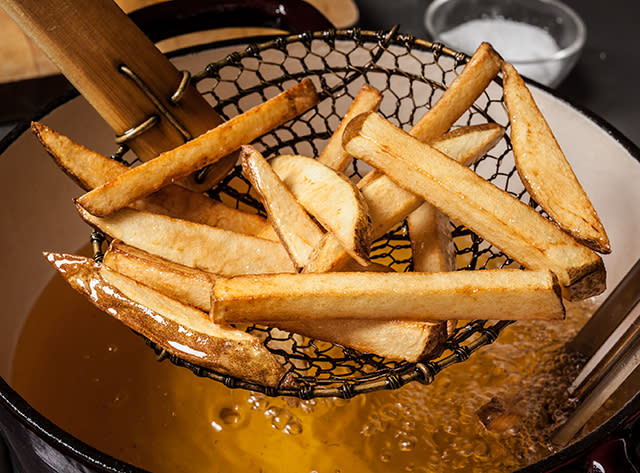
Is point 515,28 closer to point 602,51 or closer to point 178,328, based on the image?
point 602,51

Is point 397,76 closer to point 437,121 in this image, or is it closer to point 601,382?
point 437,121

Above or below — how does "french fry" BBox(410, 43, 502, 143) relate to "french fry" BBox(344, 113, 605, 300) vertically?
above

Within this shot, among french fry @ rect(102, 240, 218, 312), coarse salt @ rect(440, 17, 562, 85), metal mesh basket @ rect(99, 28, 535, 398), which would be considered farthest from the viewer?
coarse salt @ rect(440, 17, 562, 85)

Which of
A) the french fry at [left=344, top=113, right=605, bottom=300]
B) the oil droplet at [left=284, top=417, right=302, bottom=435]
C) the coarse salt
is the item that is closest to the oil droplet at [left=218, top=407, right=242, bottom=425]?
the oil droplet at [left=284, top=417, right=302, bottom=435]

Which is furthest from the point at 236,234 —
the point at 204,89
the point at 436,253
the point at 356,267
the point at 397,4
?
the point at 397,4

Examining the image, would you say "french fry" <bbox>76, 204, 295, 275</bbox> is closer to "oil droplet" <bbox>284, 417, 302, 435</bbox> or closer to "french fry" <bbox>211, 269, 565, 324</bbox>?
"french fry" <bbox>211, 269, 565, 324</bbox>

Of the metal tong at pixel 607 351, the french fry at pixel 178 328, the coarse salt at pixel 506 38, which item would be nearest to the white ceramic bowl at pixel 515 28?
the coarse salt at pixel 506 38

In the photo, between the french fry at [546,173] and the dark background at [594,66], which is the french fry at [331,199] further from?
the dark background at [594,66]
